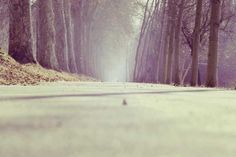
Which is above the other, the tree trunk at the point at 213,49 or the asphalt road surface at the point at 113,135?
the tree trunk at the point at 213,49

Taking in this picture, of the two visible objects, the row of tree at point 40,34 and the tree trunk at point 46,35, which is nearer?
the row of tree at point 40,34

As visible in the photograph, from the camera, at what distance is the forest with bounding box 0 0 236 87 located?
1634cm

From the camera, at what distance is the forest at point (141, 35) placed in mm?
16344

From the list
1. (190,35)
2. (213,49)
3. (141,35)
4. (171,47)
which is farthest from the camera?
(141,35)

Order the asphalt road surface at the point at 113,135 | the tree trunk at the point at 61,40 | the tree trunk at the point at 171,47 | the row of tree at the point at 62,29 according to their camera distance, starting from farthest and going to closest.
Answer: the tree trunk at the point at 61,40 → the tree trunk at the point at 171,47 → the row of tree at the point at 62,29 → the asphalt road surface at the point at 113,135

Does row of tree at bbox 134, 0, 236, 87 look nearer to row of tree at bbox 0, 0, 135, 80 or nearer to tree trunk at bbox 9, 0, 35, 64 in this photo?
row of tree at bbox 0, 0, 135, 80

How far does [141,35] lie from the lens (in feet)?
136

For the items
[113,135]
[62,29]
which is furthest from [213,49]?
[113,135]

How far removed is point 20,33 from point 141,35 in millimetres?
26075

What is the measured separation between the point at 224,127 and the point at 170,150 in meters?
0.84

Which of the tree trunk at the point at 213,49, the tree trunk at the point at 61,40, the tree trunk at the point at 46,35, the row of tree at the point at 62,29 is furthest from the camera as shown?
the tree trunk at the point at 61,40

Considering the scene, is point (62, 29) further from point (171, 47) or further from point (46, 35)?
point (46, 35)

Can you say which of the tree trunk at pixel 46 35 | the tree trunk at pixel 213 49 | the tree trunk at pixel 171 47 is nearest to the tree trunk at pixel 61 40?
the tree trunk at pixel 46 35

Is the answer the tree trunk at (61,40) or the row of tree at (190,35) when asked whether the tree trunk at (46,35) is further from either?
the row of tree at (190,35)
